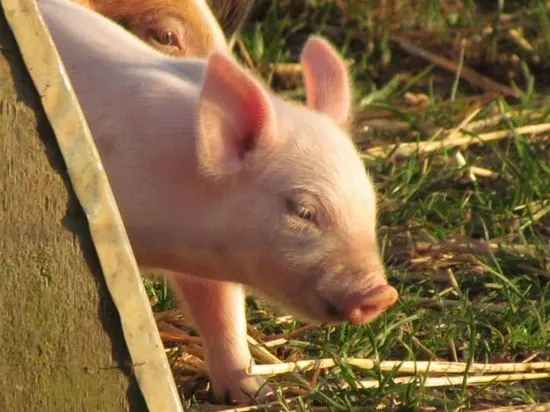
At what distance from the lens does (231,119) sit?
329cm

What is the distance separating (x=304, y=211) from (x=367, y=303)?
0.75 ft

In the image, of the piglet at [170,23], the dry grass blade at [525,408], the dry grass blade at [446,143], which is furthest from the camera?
the dry grass blade at [446,143]

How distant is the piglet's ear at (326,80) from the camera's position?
3553mm

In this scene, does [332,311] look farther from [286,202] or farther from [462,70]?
[462,70]

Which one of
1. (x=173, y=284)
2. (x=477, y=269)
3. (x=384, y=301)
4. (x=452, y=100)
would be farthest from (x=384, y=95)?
(x=384, y=301)

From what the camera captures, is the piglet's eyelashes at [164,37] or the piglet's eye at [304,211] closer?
the piglet's eye at [304,211]

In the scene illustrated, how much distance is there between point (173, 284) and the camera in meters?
3.75

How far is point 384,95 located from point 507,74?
0.62 meters

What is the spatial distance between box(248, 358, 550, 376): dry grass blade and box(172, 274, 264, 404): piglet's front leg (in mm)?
51

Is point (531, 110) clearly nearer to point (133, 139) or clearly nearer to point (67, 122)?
point (133, 139)

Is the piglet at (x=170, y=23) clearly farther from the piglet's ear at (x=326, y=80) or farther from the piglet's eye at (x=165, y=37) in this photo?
the piglet's ear at (x=326, y=80)

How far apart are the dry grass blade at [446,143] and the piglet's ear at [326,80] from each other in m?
1.41

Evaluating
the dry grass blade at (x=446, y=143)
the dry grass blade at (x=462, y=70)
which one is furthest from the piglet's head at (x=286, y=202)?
the dry grass blade at (x=462, y=70)

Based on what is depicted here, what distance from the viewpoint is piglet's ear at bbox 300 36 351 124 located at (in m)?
3.55
